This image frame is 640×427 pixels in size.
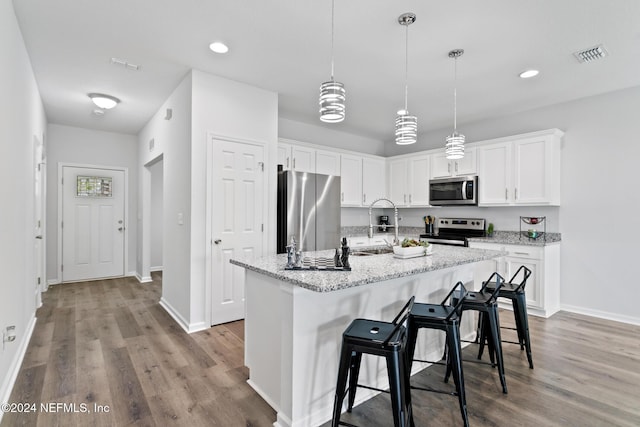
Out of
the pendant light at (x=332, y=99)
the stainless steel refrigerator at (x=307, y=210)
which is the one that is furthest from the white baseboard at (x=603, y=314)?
the pendant light at (x=332, y=99)

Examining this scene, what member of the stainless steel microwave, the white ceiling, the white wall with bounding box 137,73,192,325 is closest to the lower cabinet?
the stainless steel microwave

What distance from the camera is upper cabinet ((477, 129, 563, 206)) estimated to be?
4.02 m

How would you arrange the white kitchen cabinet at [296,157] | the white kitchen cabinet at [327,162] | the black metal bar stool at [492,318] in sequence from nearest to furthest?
the black metal bar stool at [492,318], the white kitchen cabinet at [296,157], the white kitchen cabinet at [327,162]

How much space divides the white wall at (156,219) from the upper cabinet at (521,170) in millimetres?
5962

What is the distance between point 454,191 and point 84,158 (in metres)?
6.24

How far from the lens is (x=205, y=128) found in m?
3.37

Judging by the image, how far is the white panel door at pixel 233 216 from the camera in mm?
3443

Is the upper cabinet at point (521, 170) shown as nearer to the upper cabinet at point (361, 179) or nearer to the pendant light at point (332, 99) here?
the upper cabinet at point (361, 179)

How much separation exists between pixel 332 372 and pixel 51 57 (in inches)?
151

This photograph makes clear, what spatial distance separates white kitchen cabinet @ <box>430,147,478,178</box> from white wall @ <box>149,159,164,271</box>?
527 cm

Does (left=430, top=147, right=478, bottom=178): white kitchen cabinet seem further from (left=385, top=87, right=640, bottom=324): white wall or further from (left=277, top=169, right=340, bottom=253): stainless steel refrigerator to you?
(left=277, top=169, right=340, bottom=253): stainless steel refrigerator

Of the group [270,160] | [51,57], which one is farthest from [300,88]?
[51,57]

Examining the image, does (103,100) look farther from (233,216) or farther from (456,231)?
(456,231)

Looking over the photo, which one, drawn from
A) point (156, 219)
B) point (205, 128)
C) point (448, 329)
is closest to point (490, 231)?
point (448, 329)
